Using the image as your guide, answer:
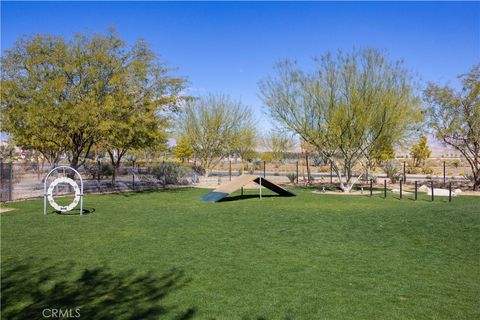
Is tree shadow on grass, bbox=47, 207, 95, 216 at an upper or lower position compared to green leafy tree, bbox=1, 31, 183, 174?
lower

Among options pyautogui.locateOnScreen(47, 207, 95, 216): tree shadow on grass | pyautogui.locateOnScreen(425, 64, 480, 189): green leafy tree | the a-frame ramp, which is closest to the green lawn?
pyautogui.locateOnScreen(47, 207, 95, 216): tree shadow on grass

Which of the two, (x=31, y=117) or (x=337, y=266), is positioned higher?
(x=31, y=117)

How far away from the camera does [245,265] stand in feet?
25.7

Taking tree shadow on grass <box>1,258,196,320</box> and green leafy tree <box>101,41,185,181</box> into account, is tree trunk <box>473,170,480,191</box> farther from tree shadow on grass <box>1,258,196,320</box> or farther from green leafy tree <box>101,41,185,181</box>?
tree shadow on grass <box>1,258,196,320</box>

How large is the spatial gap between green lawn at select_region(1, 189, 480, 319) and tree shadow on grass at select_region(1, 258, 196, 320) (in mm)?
16

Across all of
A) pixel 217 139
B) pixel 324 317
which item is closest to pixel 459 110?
pixel 217 139

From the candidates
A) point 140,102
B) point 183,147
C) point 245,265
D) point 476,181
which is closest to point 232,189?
point 140,102

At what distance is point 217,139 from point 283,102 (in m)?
14.7

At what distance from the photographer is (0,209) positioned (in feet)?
51.2

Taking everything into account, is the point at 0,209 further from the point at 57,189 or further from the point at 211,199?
the point at 211,199
